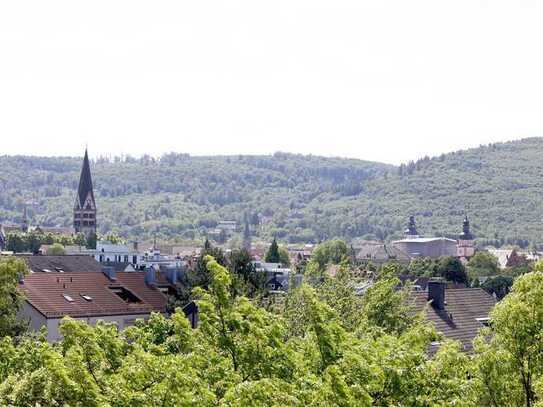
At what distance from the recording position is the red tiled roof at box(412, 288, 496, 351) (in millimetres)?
46156

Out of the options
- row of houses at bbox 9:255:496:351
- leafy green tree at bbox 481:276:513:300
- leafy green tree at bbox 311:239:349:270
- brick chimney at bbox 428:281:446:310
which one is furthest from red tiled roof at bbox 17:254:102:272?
leafy green tree at bbox 311:239:349:270

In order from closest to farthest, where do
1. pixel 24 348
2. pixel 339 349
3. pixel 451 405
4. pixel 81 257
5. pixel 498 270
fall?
pixel 451 405
pixel 339 349
pixel 24 348
pixel 81 257
pixel 498 270

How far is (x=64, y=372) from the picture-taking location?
60.0ft

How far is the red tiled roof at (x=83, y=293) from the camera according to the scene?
5200cm

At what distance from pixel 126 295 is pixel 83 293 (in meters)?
3.93

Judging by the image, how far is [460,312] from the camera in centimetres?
4988

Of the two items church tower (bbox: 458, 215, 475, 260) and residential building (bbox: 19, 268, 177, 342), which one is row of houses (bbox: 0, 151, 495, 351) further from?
church tower (bbox: 458, 215, 475, 260)

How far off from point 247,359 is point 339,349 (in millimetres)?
1871

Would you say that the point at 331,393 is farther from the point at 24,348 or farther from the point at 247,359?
the point at 24,348

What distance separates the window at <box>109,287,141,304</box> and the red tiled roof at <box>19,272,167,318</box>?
21 cm

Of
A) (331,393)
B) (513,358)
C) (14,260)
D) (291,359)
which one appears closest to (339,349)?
(291,359)

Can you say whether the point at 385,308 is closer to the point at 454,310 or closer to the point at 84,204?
the point at 454,310

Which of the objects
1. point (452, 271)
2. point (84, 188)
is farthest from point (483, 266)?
point (84, 188)

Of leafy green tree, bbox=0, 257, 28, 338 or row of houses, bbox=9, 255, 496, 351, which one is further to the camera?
row of houses, bbox=9, 255, 496, 351
